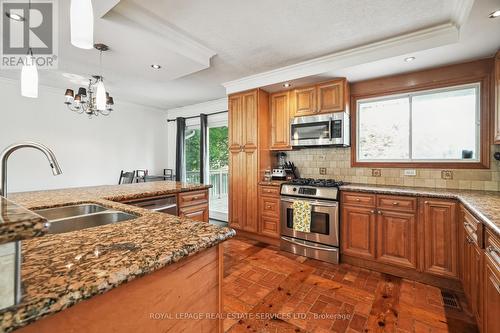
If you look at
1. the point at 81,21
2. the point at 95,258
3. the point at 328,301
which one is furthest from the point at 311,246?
the point at 81,21

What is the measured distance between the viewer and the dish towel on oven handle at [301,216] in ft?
9.84

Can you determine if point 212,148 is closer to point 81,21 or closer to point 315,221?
point 315,221

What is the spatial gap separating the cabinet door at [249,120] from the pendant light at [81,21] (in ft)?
8.64

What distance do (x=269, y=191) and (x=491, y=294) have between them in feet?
7.90

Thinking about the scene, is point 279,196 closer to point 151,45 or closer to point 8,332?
point 151,45

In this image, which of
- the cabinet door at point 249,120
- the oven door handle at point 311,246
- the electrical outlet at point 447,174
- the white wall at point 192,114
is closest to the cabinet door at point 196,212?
the oven door handle at point 311,246

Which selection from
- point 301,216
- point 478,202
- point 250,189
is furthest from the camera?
point 250,189

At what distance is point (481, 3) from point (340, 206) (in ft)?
6.86

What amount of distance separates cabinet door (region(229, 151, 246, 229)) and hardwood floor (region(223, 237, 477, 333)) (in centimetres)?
101

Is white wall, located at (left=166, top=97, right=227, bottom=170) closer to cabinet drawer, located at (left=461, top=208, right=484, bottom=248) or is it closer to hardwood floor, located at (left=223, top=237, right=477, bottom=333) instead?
hardwood floor, located at (left=223, top=237, right=477, bottom=333)

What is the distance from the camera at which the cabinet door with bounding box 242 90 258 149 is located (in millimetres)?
3602

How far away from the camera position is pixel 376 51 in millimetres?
2590

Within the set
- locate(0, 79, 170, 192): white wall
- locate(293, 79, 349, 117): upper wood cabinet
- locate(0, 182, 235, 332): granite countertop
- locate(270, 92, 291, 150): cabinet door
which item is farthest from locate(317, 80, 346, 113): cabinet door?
locate(0, 79, 170, 192): white wall
